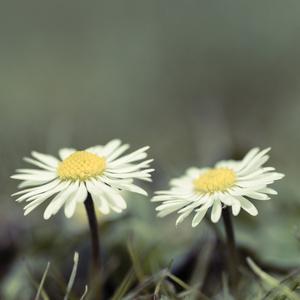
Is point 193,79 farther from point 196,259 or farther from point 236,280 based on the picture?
point 236,280

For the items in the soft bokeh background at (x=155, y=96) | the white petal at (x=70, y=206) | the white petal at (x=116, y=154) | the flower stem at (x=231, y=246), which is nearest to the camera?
the white petal at (x=70, y=206)

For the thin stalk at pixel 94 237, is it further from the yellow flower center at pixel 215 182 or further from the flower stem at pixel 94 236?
the yellow flower center at pixel 215 182

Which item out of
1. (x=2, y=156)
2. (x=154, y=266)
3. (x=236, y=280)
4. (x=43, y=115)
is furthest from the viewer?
(x=43, y=115)

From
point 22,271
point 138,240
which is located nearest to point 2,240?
point 22,271


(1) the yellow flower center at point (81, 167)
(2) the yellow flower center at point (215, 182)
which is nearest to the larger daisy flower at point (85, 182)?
(1) the yellow flower center at point (81, 167)

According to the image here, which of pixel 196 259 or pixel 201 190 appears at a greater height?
pixel 201 190
